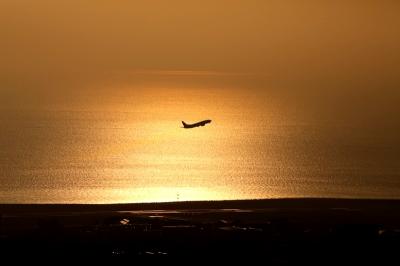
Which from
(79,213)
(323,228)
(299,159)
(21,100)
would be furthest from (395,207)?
(21,100)

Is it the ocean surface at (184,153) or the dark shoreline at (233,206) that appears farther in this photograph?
the ocean surface at (184,153)

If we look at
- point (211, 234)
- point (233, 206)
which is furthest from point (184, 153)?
point (211, 234)

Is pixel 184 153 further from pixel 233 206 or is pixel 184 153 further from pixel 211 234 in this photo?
pixel 211 234

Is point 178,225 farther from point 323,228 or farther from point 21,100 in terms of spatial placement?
point 21,100

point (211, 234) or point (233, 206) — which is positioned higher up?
point (233, 206)

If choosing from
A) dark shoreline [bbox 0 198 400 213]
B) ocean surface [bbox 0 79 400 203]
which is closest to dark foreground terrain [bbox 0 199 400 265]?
dark shoreline [bbox 0 198 400 213]

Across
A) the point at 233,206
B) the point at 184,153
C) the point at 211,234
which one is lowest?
the point at 211,234

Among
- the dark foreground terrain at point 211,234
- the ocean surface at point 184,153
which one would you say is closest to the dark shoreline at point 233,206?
the dark foreground terrain at point 211,234

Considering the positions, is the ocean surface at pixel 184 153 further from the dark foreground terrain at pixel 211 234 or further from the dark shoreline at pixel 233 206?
the dark foreground terrain at pixel 211 234
